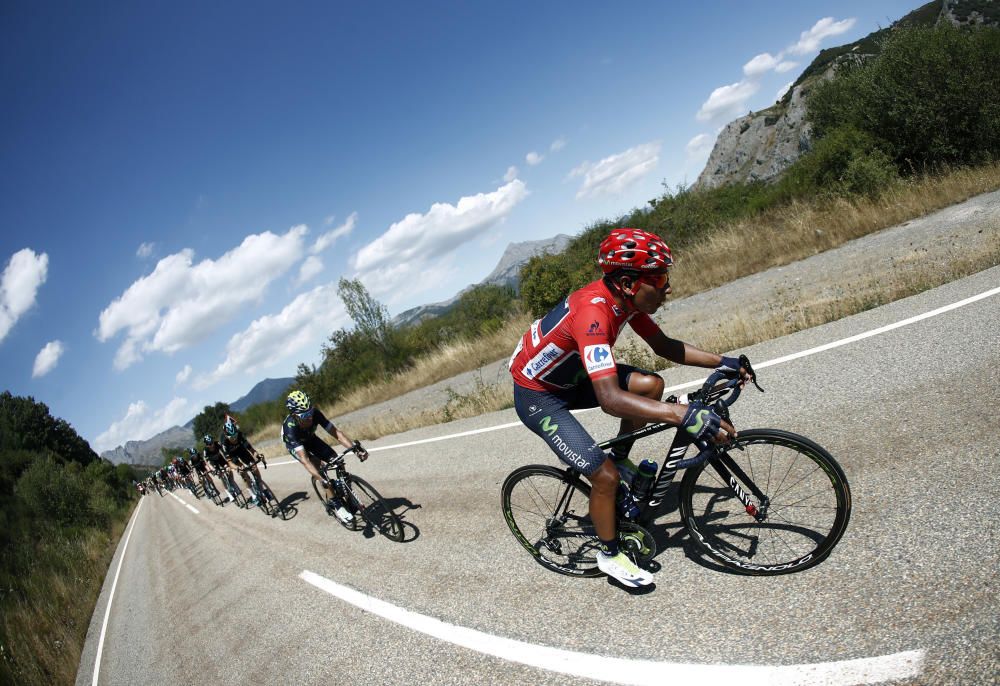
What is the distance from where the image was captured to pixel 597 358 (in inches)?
123

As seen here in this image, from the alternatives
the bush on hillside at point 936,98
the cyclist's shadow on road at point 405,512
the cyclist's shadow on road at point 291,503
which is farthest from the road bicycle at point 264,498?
the bush on hillside at point 936,98

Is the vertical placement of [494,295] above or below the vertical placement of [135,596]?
above

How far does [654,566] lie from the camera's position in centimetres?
363

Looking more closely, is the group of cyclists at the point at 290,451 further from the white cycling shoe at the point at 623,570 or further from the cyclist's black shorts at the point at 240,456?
the white cycling shoe at the point at 623,570

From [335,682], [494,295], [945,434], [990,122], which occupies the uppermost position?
[494,295]

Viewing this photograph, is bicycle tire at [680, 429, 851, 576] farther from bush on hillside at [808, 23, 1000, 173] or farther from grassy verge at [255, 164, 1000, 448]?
bush on hillside at [808, 23, 1000, 173]

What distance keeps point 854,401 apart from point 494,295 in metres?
21.3

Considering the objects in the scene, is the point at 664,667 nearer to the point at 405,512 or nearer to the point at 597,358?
the point at 597,358

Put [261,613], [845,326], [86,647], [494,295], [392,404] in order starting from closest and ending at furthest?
[261,613], [845,326], [86,647], [392,404], [494,295]

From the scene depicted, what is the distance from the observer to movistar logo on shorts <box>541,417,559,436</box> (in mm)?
3719

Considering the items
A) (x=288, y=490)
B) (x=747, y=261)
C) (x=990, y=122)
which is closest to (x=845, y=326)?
(x=747, y=261)

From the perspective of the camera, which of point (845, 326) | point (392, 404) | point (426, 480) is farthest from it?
point (392, 404)

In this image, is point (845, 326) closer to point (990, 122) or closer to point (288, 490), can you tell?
point (990, 122)

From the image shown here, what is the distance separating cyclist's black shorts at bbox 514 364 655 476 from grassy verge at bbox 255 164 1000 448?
469cm
